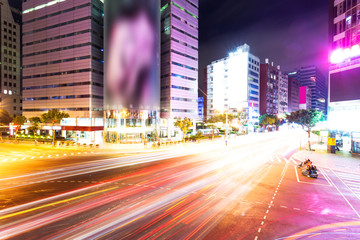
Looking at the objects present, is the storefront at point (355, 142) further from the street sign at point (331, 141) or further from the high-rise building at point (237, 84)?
the high-rise building at point (237, 84)

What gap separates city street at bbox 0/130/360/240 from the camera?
9.14 meters

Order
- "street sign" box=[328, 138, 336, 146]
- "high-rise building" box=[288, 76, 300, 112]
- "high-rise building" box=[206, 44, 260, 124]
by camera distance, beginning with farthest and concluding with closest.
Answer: "high-rise building" box=[288, 76, 300, 112] → "high-rise building" box=[206, 44, 260, 124] → "street sign" box=[328, 138, 336, 146]

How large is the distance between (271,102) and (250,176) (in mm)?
120916

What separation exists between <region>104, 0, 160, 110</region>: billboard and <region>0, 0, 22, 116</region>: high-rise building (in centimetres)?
7115

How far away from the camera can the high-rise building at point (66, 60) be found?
61.9m

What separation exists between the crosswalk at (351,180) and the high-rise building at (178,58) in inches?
2074

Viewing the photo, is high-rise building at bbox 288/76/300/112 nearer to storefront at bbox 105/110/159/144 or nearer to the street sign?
the street sign

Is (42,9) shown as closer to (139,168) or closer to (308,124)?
(139,168)

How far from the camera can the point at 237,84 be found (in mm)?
107500

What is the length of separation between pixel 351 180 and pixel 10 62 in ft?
436

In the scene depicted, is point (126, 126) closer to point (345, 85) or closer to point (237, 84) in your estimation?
point (345, 85)

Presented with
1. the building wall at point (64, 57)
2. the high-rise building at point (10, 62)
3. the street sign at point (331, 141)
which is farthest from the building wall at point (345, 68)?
the high-rise building at point (10, 62)

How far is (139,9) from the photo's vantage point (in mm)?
53375

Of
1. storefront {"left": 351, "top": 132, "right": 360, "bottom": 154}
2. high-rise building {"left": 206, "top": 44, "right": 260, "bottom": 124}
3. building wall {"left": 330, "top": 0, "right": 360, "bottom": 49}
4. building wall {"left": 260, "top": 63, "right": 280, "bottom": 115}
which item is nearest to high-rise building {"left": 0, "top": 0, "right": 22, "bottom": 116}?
high-rise building {"left": 206, "top": 44, "right": 260, "bottom": 124}
